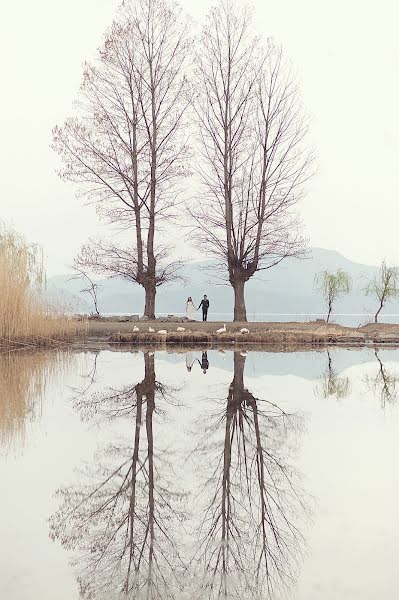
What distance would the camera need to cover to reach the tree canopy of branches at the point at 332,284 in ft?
95.6

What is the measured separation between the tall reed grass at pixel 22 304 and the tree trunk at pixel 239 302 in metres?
8.76

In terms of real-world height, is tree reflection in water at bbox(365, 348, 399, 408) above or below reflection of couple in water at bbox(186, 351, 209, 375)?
below

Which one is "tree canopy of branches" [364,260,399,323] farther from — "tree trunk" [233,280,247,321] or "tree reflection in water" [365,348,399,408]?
"tree reflection in water" [365,348,399,408]

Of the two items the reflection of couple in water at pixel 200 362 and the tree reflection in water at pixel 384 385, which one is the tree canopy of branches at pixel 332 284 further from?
the tree reflection in water at pixel 384 385

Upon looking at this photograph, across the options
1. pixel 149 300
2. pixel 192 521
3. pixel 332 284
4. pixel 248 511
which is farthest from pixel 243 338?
pixel 192 521

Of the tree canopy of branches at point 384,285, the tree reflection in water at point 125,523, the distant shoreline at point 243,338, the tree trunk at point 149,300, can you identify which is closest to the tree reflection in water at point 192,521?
the tree reflection in water at point 125,523

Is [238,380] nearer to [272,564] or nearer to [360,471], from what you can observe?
[360,471]

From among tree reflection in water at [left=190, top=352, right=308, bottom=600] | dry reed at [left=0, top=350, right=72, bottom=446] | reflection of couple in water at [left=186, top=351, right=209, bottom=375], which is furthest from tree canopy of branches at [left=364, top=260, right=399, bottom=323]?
tree reflection in water at [left=190, top=352, right=308, bottom=600]

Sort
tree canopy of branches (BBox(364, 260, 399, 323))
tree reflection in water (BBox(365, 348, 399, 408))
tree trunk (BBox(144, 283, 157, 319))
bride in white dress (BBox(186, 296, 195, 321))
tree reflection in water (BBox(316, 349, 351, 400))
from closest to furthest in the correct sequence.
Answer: tree reflection in water (BBox(365, 348, 399, 408))
tree reflection in water (BBox(316, 349, 351, 400))
tree trunk (BBox(144, 283, 157, 319))
bride in white dress (BBox(186, 296, 195, 321))
tree canopy of branches (BBox(364, 260, 399, 323))

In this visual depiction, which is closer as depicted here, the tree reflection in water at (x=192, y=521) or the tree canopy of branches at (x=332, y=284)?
the tree reflection in water at (x=192, y=521)

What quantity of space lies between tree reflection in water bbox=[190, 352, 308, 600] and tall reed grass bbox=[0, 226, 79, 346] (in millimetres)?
8565

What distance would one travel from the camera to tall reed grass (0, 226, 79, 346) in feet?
43.0

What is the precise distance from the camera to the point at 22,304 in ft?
44.2

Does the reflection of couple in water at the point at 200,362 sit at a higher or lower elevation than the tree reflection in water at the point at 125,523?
higher
